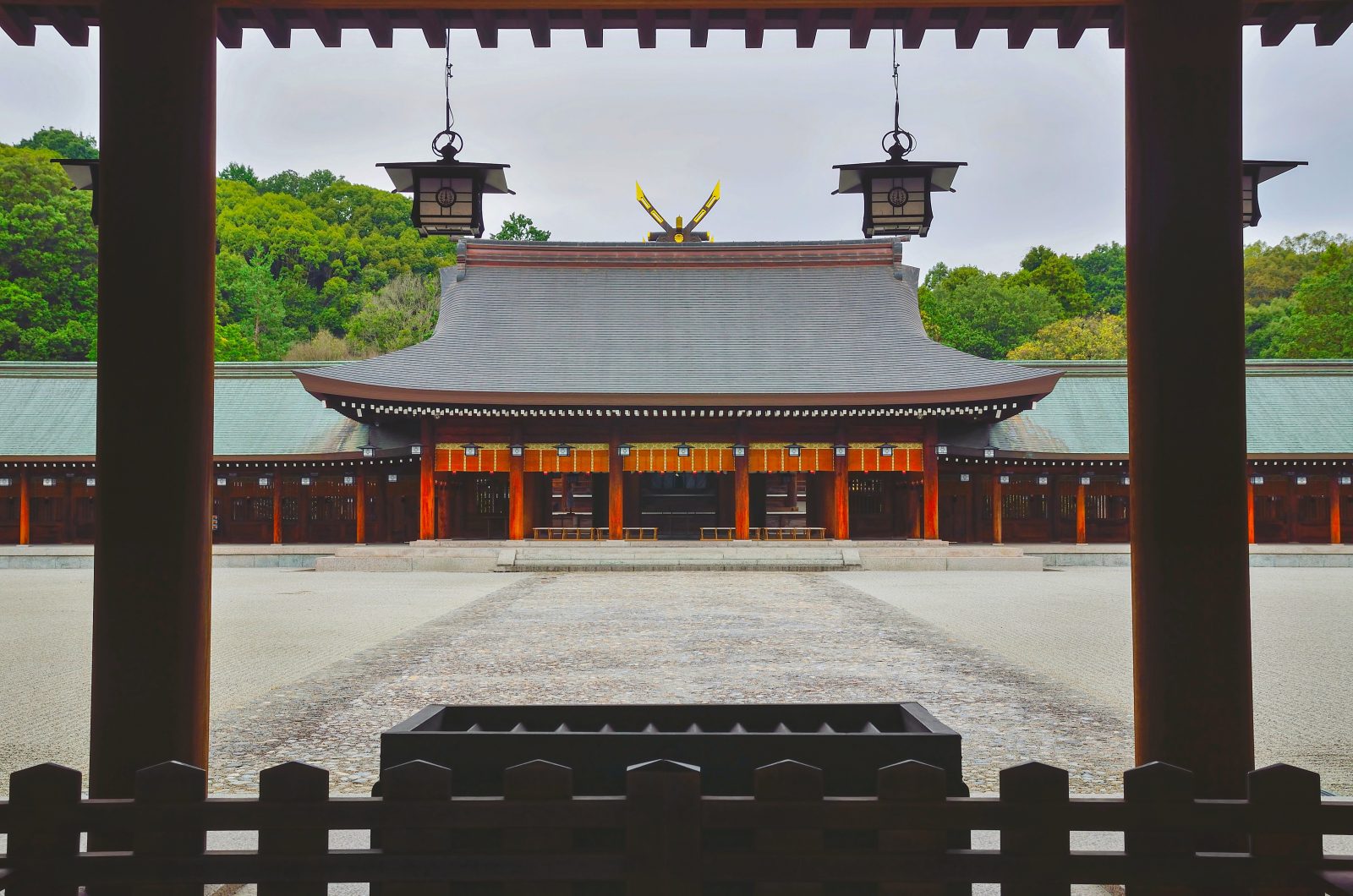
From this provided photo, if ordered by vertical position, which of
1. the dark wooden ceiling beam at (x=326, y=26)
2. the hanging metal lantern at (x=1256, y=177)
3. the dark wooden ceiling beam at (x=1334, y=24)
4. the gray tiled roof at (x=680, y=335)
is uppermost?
the gray tiled roof at (x=680, y=335)

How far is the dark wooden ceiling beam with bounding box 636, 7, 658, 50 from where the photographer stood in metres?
A: 4.07

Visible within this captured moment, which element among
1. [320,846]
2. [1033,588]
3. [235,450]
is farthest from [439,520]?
[320,846]

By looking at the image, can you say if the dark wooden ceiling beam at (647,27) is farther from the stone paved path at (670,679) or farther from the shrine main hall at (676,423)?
the shrine main hall at (676,423)

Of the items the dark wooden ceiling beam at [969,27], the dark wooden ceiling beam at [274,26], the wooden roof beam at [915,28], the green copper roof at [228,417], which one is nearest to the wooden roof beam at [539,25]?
the dark wooden ceiling beam at [274,26]

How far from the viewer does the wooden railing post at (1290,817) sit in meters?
2.26

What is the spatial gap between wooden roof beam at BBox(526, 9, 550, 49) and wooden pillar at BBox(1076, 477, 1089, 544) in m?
22.3

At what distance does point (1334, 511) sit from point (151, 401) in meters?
26.8

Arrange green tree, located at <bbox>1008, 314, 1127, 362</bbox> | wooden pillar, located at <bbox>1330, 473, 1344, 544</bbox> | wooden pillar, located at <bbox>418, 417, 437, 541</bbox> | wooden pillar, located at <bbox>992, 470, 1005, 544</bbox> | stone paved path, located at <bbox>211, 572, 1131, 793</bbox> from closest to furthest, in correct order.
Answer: stone paved path, located at <bbox>211, 572, 1131, 793</bbox>, wooden pillar, located at <bbox>418, 417, 437, 541</bbox>, wooden pillar, located at <bbox>1330, 473, 1344, 544</bbox>, wooden pillar, located at <bbox>992, 470, 1005, 544</bbox>, green tree, located at <bbox>1008, 314, 1127, 362</bbox>

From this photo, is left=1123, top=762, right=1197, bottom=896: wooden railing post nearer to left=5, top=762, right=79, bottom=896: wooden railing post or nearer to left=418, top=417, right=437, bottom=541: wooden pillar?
left=5, top=762, right=79, bottom=896: wooden railing post

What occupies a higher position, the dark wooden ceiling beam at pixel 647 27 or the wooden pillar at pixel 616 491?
the dark wooden ceiling beam at pixel 647 27

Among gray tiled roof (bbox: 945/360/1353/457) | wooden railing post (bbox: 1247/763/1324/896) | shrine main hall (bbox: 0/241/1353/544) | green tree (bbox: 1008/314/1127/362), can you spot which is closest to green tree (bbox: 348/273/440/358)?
shrine main hall (bbox: 0/241/1353/544)

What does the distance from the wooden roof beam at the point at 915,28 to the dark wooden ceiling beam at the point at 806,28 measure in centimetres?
40

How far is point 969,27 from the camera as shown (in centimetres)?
418

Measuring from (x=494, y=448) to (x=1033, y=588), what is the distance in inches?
482
